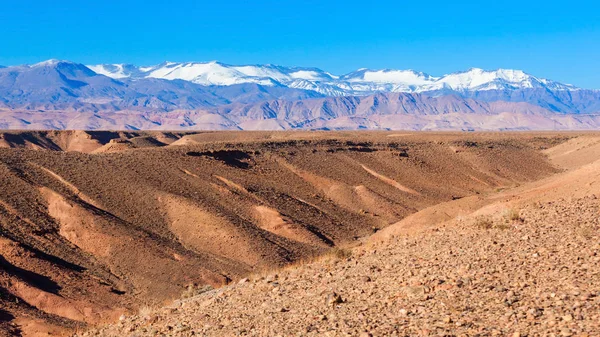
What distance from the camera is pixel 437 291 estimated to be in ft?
37.0

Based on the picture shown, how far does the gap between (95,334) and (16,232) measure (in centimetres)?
2065

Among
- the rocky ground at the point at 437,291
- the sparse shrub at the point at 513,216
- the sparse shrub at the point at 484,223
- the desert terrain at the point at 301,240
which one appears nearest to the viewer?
the rocky ground at the point at 437,291

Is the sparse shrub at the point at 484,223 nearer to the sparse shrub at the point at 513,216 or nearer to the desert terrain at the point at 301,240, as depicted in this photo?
the desert terrain at the point at 301,240

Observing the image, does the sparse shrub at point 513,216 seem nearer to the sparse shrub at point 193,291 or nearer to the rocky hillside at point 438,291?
the rocky hillside at point 438,291

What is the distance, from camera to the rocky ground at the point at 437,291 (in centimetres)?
966

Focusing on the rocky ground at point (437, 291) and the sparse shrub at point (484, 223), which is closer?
the rocky ground at point (437, 291)

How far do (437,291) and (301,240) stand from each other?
28075mm

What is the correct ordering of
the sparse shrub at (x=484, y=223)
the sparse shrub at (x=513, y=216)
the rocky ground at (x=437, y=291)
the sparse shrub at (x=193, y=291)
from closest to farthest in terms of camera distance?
the rocky ground at (x=437, y=291) → the sparse shrub at (x=484, y=223) → the sparse shrub at (x=513, y=216) → the sparse shrub at (x=193, y=291)

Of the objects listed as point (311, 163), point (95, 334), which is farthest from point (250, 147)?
point (95, 334)

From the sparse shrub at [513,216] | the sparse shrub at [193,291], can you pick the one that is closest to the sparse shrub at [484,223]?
the sparse shrub at [513,216]

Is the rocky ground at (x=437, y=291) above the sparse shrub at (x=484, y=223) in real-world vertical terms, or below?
below

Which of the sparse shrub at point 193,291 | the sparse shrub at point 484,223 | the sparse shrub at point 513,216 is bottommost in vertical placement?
the sparse shrub at point 193,291

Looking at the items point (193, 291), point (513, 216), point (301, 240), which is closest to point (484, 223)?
point (513, 216)

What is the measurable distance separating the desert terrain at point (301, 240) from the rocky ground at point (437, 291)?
0.15 ft
